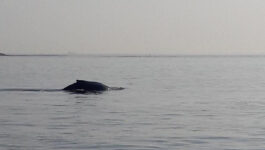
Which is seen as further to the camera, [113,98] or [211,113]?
[113,98]

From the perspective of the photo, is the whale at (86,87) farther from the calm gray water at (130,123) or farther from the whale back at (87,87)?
the calm gray water at (130,123)

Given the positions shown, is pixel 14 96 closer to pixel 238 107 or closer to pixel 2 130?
pixel 238 107

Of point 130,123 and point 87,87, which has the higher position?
point 130,123

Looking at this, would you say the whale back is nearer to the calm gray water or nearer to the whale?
the whale

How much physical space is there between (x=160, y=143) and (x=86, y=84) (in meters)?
30.0

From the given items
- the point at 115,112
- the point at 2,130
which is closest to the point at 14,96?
the point at 115,112

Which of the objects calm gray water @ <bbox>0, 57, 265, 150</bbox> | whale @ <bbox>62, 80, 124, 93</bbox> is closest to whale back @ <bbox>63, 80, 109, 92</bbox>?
whale @ <bbox>62, 80, 124, 93</bbox>

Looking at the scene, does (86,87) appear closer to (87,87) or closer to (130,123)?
(87,87)

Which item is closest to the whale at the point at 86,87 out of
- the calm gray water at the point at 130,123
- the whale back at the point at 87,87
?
the whale back at the point at 87,87

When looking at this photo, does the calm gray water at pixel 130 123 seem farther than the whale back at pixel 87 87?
No

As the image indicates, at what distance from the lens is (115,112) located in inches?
1399

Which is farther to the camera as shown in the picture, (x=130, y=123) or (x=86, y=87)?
(x=86, y=87)

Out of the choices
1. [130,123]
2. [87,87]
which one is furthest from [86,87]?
[130,123]

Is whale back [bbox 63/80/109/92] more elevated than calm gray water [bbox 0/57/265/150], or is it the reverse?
calm gray water [bbox 0/57/265/150]
